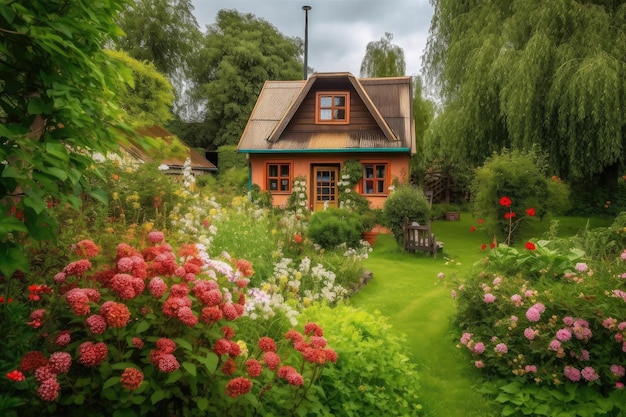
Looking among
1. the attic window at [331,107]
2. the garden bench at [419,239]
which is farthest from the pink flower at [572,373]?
the attic window at [331,107]

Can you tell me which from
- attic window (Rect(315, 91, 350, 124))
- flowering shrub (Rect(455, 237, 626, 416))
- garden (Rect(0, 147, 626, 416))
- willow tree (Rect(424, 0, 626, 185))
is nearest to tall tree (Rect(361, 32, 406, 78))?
willow tree (Rect(424, 0, 626, 185))

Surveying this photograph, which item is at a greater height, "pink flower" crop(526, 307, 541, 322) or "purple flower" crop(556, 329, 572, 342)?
"pink flower" crop(526, 307, 541, 322)

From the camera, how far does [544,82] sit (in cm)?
1477

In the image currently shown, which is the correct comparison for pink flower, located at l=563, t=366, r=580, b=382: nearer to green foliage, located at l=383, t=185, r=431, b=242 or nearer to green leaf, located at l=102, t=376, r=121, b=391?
green leaf, located at l=102, t=376, r=121, b=391

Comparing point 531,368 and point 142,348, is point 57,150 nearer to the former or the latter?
point 142,348

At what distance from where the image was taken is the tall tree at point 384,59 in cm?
2480

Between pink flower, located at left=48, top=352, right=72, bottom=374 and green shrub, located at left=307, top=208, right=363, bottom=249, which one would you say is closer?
pink flower, located at left=48, top=352, right=72, bottom=374

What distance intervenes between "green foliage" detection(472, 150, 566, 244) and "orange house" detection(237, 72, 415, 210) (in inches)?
175

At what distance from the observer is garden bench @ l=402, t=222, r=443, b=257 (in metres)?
12.2

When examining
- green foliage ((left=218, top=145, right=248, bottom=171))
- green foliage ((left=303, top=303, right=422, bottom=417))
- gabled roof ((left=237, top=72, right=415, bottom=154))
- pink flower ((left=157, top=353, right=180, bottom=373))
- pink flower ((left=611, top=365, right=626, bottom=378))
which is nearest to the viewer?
pink flower ((left=157, top=353, right=180, bottom=373))

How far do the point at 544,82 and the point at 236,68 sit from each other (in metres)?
24.2

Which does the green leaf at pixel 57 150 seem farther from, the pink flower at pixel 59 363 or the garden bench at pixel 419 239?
the garden bench at pixel 419 239

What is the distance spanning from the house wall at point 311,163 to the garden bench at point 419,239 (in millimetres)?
4754

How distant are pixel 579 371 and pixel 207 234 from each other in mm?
5110
